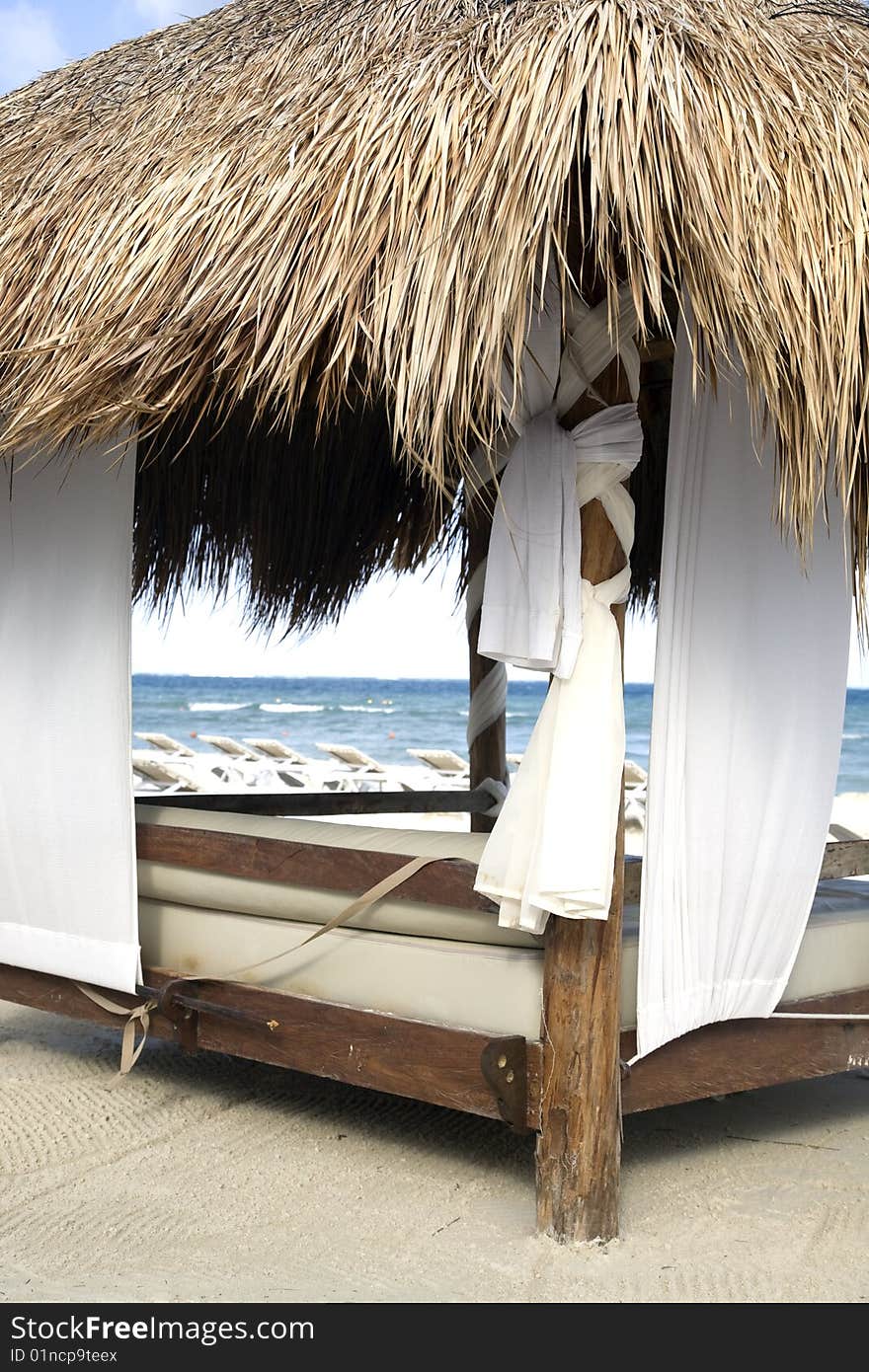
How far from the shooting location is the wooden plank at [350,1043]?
2.56 meters

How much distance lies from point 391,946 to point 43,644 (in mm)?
1163

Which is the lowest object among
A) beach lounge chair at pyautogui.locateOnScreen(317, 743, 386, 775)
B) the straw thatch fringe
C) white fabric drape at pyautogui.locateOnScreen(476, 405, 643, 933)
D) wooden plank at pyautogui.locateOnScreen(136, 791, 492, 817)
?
beach lounge chair at pyautogui.locateOnScreen(317, 743, 386, 775)

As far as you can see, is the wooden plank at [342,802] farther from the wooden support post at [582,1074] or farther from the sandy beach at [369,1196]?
the wooden support post at [582,1074]

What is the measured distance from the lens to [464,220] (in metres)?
2.19

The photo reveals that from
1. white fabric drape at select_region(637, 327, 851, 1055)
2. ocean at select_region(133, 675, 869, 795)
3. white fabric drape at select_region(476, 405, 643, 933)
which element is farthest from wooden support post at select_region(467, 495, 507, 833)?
ocean at select_region(133, 675, 869, 795)

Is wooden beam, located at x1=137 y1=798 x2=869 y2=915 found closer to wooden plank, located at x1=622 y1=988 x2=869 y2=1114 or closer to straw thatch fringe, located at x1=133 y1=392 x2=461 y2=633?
wooden plank, located at x1=622 y1=988 x2=869 y2=1114

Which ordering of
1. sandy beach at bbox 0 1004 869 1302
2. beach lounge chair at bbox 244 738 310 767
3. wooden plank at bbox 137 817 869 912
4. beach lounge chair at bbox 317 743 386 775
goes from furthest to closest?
beach lounge chair at bbox 244 738 310 767
beach lounge chair at bbox 317 743 386 775
wooden plank at bbox 137 817 869 912
sandy beach at bbox 0 1004 869 1302

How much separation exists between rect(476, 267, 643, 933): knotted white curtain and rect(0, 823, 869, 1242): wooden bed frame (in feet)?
0.46

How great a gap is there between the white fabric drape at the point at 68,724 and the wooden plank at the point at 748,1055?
1231mm

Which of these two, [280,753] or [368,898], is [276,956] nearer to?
[368,898]

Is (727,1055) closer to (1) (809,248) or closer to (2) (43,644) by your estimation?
(1) (809,248)

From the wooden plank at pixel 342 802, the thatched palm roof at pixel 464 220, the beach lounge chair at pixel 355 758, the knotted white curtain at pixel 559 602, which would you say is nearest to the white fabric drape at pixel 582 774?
the knotted white curtain at pixel 559 602

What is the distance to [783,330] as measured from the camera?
2160 mm

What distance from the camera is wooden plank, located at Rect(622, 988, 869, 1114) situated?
2611 millimetres
